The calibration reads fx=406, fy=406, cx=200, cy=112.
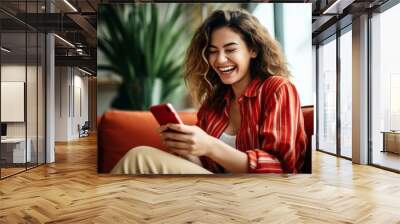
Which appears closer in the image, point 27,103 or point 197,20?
point 197,20

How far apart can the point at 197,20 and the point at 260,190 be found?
2.65 metres

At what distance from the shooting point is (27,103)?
7.25 meters

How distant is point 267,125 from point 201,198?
5.19ft

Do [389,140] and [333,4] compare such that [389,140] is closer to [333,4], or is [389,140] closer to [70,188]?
[333,4]

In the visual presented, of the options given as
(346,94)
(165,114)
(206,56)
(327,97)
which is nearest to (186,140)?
(165,114)

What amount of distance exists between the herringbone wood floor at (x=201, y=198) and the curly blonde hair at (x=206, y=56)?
4.30 ft

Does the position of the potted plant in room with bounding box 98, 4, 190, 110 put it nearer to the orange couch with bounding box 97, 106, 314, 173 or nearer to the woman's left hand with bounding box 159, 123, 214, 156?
the orange couch with bounding box 97, 106, 314, 173

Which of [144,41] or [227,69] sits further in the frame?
[144,41]

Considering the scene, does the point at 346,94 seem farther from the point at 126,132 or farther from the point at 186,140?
the point at 126,132

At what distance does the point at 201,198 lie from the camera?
15.8ft

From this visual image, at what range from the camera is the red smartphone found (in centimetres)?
587

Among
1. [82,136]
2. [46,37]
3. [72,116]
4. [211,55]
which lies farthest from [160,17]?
[82,136]

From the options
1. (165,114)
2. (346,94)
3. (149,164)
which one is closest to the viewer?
(165,114)

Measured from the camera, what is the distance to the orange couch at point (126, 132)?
594 cm
